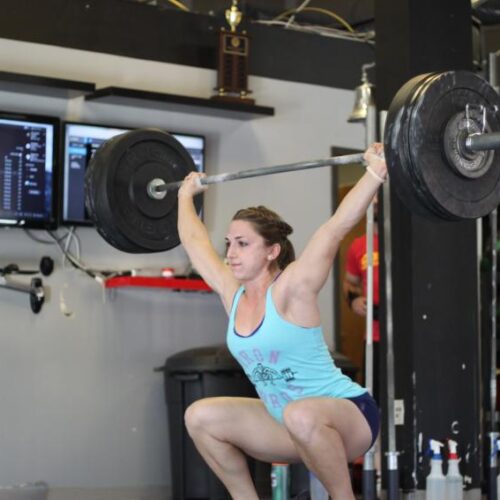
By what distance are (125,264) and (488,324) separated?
6.09ft

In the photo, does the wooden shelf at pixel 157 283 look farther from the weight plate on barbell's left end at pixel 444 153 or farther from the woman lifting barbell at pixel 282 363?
the weight plate on barbell's left end at pixel 444 153

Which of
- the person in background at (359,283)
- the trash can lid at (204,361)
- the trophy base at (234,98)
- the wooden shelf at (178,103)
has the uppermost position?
Result: the trophy base at (234,98)

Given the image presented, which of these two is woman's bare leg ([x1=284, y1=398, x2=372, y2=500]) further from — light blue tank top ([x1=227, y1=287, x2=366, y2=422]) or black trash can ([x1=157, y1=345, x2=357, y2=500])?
black trash can ([x1=157, y1=345, x2=357, y2=500])

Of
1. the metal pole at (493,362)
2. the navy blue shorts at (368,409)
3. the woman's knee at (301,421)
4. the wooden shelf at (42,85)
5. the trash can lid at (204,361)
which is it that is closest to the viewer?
the woman's knee at (301,421)

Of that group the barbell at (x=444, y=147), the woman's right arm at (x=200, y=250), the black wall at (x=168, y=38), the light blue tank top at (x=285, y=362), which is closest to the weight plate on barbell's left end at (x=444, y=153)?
the barbell at (x=444, y=147)

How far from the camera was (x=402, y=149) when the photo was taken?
357 cm

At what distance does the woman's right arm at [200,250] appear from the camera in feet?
14.1

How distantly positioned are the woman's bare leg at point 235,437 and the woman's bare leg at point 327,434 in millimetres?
214

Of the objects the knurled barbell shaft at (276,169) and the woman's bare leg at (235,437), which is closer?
the knurled barbell shaft at (276,169)

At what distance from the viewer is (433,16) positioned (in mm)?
5496

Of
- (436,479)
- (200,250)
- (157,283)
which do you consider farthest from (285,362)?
(157,283)

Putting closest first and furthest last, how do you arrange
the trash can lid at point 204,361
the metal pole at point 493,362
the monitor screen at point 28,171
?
the metal pole at point 493,362 < the monitor screen at point 28,171 < the trash can lid at point 204,361

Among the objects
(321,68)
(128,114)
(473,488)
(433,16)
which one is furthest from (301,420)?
(321,68)

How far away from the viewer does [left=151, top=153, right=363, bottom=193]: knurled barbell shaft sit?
3830 millimetres
